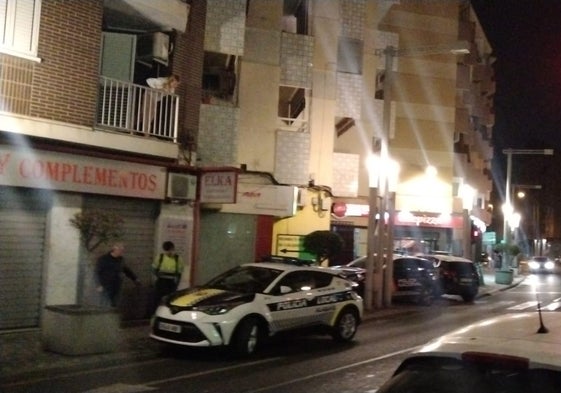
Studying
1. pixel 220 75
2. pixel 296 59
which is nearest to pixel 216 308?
pixel 220 75

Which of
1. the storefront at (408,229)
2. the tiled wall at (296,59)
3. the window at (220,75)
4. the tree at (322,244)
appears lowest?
the tree at (322,244)

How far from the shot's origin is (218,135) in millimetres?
20656

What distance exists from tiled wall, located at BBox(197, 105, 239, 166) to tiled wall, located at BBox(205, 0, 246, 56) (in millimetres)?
1707

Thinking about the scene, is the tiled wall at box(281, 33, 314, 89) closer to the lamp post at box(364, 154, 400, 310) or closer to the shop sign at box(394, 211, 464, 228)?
the lamp post at box(364, 154, 400, 310)

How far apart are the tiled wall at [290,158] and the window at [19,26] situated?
436 inches

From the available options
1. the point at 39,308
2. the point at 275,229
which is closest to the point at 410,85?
the point at 275,229

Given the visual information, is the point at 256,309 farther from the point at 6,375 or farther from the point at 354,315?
the point at 6,375

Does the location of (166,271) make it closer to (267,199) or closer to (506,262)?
(267,199)

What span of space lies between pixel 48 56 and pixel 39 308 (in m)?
4.62

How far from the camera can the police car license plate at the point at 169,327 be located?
11.5m

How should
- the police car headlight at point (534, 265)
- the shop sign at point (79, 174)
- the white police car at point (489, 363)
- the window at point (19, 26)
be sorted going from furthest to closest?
1. the police car headlight at point (534, 265)
2. the window at point (19, 26)
3. the shop sign at point (79, 174)
4. the white police car at point (489, 363)

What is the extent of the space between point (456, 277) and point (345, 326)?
11258mm

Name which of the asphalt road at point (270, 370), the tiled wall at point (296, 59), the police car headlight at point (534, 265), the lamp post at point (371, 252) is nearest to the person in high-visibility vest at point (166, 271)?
the asphalt road at point (270, 370)

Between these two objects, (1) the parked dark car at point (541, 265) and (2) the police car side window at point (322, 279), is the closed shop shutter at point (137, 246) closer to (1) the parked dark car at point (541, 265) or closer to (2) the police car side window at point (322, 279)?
(2) the police car side window at point (322, 279)
